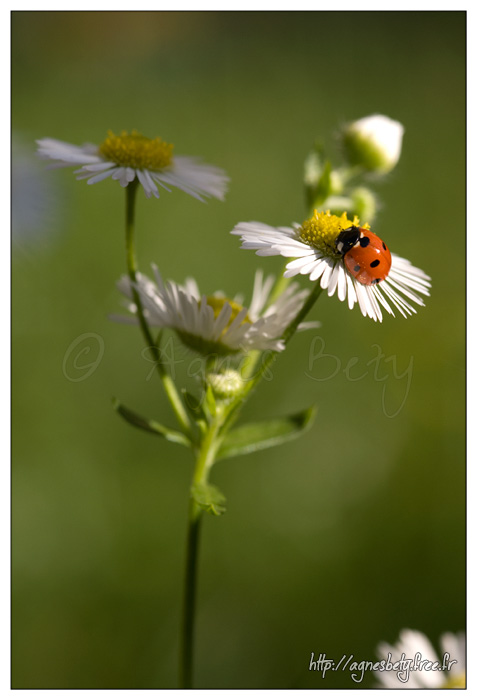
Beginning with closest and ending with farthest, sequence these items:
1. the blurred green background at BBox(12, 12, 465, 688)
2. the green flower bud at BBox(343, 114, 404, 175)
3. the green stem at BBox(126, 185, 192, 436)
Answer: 1. the green stem at BBox(126, 185, 192, 436)
2. the green flower bud at BBox(343, 114, 404, 175)
3. the blurred green background at BBox(12, 12, 465, 688)

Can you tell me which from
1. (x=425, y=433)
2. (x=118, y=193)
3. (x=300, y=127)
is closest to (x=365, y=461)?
(x=425, y=433)

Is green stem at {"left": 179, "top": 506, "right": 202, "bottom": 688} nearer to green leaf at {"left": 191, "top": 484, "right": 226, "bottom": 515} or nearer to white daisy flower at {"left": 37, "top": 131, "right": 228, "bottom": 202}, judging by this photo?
green leaf at {"left": 191, "top": 484, "right": 226, "bottom": 515}

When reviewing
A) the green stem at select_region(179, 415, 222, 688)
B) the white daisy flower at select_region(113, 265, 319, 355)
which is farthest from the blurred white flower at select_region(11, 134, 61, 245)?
the green stem at select_region(179, 415, 222, 688)

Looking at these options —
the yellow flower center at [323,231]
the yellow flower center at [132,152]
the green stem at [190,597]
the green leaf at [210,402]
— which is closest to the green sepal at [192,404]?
the green leaf at [210,402]

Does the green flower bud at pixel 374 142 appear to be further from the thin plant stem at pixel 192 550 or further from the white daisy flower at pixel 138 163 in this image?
the thin plant stem at pixel 192 550

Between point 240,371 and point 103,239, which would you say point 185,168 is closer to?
point 240,371

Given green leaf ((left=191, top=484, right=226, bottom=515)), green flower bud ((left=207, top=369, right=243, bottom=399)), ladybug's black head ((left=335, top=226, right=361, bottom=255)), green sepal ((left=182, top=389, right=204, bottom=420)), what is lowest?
green leaf ((left=191, top=484, right=226, bottom=515))

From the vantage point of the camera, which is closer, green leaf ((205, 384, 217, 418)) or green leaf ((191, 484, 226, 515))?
green leaf ((191, 484, 226, 515))
